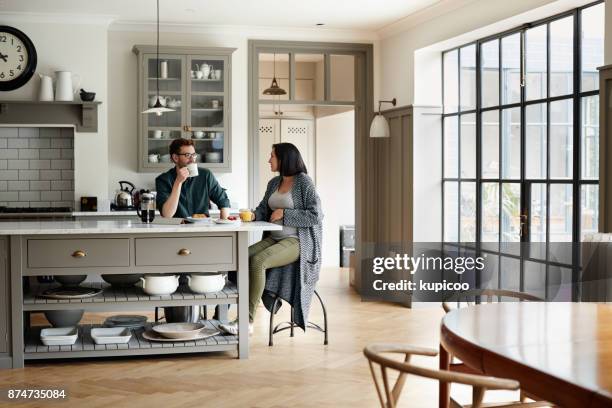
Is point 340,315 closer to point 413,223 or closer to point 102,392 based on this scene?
point 413,223

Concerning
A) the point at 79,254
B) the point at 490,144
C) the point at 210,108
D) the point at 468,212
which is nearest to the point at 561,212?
the point at 490,144

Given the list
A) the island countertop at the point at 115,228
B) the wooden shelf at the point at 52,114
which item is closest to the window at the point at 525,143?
the island countertop at the point at 115,228

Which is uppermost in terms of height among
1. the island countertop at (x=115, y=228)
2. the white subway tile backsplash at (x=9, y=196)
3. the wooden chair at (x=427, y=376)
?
the white subway tile backsplash at (x=9, y=196)

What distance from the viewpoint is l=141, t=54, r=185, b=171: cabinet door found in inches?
307

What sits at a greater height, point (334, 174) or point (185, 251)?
point (334, 174)

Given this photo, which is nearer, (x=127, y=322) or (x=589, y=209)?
(x=589, y=209)

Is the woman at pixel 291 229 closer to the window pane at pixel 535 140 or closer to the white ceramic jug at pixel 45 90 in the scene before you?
the window pane at pixel 535 140

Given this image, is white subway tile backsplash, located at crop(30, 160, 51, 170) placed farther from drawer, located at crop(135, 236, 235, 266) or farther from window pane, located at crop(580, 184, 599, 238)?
window pane, located at crop(580, 184, 599, 238)

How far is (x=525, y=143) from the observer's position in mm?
6188

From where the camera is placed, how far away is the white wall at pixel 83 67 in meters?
7.61

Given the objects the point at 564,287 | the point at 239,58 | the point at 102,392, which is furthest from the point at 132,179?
the point at 564,287

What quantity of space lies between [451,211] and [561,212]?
195 centimetres

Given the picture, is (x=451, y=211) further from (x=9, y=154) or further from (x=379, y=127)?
(x=9, y=154)

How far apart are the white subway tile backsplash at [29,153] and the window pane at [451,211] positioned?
397 cm
